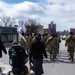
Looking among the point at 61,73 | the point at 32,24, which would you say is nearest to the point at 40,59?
the point at 61,73

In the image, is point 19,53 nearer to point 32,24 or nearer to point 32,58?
point 32,58

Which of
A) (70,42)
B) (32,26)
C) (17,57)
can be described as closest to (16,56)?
(17,57)

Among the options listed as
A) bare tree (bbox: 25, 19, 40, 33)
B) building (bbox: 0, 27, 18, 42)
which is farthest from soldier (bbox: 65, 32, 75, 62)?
bare tree (bbox: 25, 19, 40, 33)

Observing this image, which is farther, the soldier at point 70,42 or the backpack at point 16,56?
the soldier at point 70,42

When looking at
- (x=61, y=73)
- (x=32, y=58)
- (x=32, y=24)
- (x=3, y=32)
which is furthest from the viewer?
(x=32, y=24)

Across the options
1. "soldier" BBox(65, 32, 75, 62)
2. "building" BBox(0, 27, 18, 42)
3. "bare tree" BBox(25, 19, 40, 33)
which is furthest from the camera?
"bare tree" BBox(25, 19, 40, 33)

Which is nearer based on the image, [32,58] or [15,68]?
[15,68]

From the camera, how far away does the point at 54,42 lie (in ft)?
63.1

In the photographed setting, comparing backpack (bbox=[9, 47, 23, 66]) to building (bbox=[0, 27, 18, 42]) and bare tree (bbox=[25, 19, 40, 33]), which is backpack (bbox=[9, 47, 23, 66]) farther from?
bare tree (bbox=[25, 19, 40, 33])

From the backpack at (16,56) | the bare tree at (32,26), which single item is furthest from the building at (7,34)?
the backpack at (16,56)

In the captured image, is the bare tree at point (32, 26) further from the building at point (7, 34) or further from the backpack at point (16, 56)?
the backpack at point (16, 56)

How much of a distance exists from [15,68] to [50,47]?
884 cm

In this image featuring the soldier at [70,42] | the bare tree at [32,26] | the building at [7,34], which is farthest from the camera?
the bare tree at [32,26]

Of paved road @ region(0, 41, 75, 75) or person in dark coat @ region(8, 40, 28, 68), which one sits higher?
person in dark coat @ region(8, 40, 28, 68)
